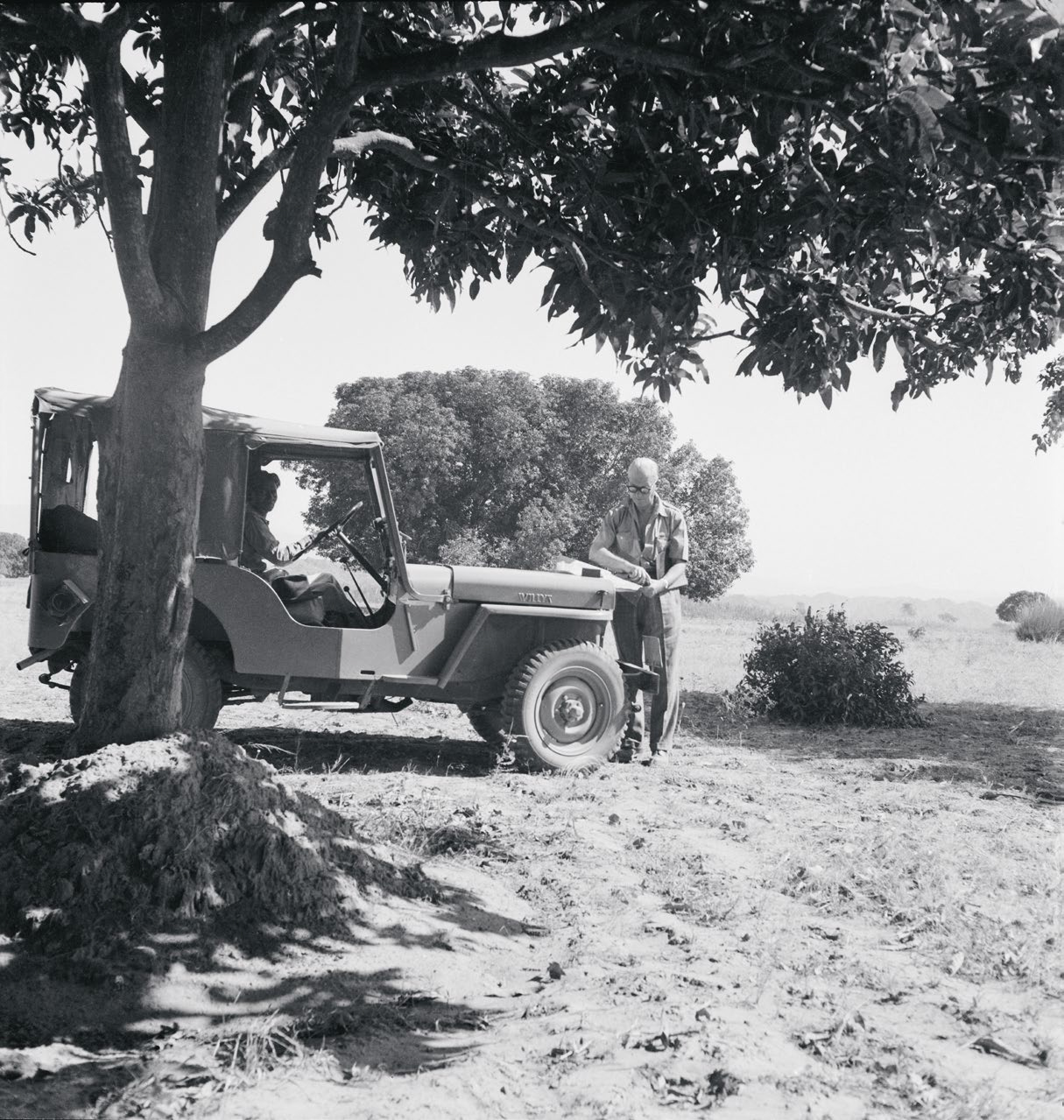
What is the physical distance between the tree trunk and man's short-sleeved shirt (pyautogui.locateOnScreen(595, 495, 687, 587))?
391cm

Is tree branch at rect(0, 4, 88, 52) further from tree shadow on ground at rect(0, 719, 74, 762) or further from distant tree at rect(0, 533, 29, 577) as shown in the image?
distant tree at rect(0, 533, 29, 577)

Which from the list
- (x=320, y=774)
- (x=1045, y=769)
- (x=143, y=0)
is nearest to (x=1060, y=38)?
(x=143, y=0)

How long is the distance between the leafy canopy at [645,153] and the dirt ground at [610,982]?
234 centimetres

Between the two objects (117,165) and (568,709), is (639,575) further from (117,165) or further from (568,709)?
(117,165)

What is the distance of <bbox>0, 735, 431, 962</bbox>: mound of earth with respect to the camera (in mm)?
3602

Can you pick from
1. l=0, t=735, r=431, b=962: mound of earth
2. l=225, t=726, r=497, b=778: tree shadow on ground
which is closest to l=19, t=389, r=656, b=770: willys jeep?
l=225, t=726, r=497, b=778: tree shadow on ground

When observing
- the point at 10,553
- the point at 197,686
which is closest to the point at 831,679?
the point at 197,686

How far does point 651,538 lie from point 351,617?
226 centimetres

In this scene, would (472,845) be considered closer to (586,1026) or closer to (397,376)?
(586,1026)

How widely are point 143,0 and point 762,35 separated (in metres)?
2.24

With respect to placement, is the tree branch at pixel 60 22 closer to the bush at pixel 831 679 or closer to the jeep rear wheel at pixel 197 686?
the jeep rear wheel at pixel 197 686

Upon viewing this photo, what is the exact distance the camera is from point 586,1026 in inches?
123

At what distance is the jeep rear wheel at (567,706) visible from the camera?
695 centimetres

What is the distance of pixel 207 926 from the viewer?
3691mm
